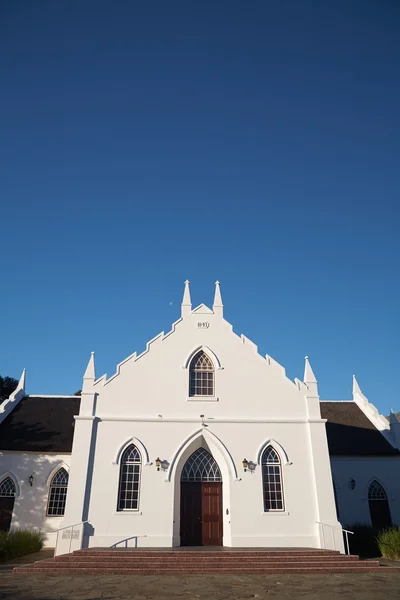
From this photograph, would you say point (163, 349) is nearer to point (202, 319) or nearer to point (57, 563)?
point (202, 319)

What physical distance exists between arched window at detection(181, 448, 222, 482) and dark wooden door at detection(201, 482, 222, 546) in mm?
310

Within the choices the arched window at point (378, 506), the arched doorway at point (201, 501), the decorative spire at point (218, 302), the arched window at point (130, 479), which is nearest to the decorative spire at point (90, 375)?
the arched window at point (130, 479)

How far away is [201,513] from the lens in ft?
59.6

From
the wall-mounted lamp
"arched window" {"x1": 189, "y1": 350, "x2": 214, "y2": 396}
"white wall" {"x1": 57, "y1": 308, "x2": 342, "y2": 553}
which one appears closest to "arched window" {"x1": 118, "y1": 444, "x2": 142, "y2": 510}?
"white wall" {"x1": 57, "y1": 308, "x2": 342, "y2": 553}

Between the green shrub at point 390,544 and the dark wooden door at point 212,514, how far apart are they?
262 inches

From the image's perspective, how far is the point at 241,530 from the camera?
1731 centimetres

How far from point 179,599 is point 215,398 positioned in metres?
9.21

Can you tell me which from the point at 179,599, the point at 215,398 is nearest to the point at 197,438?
the point at 215,398

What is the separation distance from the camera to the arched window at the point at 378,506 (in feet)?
Answer: 75.5

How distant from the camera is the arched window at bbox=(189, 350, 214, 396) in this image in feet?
64.4

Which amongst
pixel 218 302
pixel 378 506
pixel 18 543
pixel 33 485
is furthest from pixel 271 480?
pixel 33 485

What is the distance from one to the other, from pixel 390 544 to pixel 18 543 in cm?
1494

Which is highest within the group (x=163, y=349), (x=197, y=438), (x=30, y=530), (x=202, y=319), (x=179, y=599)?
(x=202, y=319)

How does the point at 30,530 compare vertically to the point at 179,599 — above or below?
above
